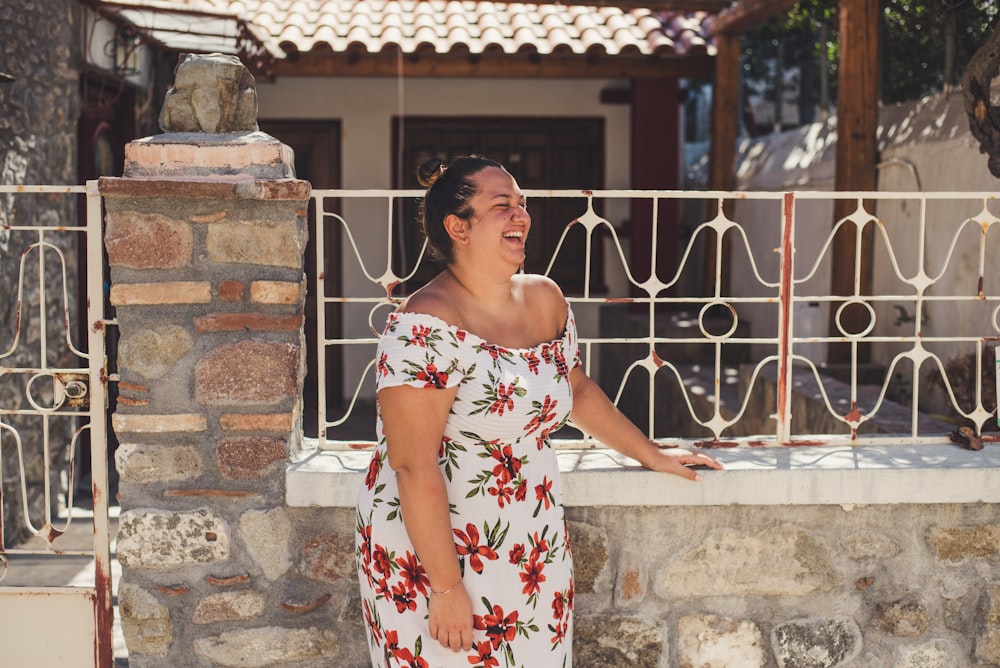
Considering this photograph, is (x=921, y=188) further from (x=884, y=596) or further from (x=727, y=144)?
(x=884, y=596)

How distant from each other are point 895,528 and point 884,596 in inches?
7.8

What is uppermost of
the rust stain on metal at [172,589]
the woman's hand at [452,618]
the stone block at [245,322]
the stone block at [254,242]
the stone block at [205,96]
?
the stone block at [205,96]

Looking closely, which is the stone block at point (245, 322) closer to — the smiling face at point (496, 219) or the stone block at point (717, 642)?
the smiling face at point (496, 219)

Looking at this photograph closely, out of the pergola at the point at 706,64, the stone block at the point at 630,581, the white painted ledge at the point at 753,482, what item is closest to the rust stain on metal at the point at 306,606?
the white painted ledge at the point at 753,482

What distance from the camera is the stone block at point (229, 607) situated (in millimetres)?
3092

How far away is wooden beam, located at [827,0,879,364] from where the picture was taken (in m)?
6.01

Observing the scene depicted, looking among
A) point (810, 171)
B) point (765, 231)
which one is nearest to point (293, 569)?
point (810, 171)

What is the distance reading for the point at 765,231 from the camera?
839cm

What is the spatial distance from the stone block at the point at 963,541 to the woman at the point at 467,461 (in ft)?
4.17

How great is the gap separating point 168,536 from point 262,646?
0.40 m

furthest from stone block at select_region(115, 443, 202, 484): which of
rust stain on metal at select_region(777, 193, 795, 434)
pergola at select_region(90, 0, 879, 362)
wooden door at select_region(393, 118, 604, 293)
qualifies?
wooden door at select_region(393, 118, 604, 293)

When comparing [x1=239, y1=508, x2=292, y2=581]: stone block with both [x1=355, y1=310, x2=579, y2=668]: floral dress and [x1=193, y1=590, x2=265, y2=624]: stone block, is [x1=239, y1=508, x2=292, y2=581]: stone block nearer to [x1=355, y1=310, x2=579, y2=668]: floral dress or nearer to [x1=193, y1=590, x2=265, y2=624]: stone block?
[x1=193, y1=590, x2=265, y2=624]: stone block

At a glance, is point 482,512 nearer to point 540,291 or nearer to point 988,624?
point 540,291

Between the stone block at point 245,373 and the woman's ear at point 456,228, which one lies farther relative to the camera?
the stone block at point 245,373
